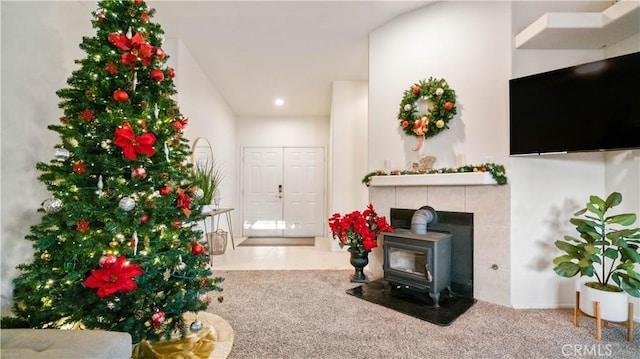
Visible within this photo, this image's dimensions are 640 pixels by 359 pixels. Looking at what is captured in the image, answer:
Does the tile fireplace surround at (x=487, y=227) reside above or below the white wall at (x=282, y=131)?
below

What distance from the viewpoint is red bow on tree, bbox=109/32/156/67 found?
4.95 ft

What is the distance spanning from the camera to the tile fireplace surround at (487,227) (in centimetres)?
220

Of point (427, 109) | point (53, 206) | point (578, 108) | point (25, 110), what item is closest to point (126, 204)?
point (53, 206)

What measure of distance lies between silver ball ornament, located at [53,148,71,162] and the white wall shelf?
3258 mm

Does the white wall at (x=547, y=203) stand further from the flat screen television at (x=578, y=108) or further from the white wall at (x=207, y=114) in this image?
the white wall at (x=207, y=114)

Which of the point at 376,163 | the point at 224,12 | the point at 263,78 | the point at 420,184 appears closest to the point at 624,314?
the point at 420,184

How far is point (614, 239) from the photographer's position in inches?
67.9

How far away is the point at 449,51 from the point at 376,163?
130 cm

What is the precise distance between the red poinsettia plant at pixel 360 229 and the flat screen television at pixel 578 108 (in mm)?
1324

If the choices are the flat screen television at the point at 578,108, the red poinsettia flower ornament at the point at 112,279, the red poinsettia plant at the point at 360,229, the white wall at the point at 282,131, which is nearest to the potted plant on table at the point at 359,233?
the red poinsettia plant at the point at 360,229

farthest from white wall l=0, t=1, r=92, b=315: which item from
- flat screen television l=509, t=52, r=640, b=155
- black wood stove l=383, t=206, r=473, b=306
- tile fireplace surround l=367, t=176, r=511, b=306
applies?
flat screen television l=509, t=52, r=640, b=155

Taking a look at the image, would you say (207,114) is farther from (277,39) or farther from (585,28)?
(585,28)

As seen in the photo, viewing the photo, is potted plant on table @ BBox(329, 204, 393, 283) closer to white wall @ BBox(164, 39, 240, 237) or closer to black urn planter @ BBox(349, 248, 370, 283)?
black urn planter @ BBox(349, 248, 370, 283)

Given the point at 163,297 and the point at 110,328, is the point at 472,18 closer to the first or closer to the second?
the point at 163,297
